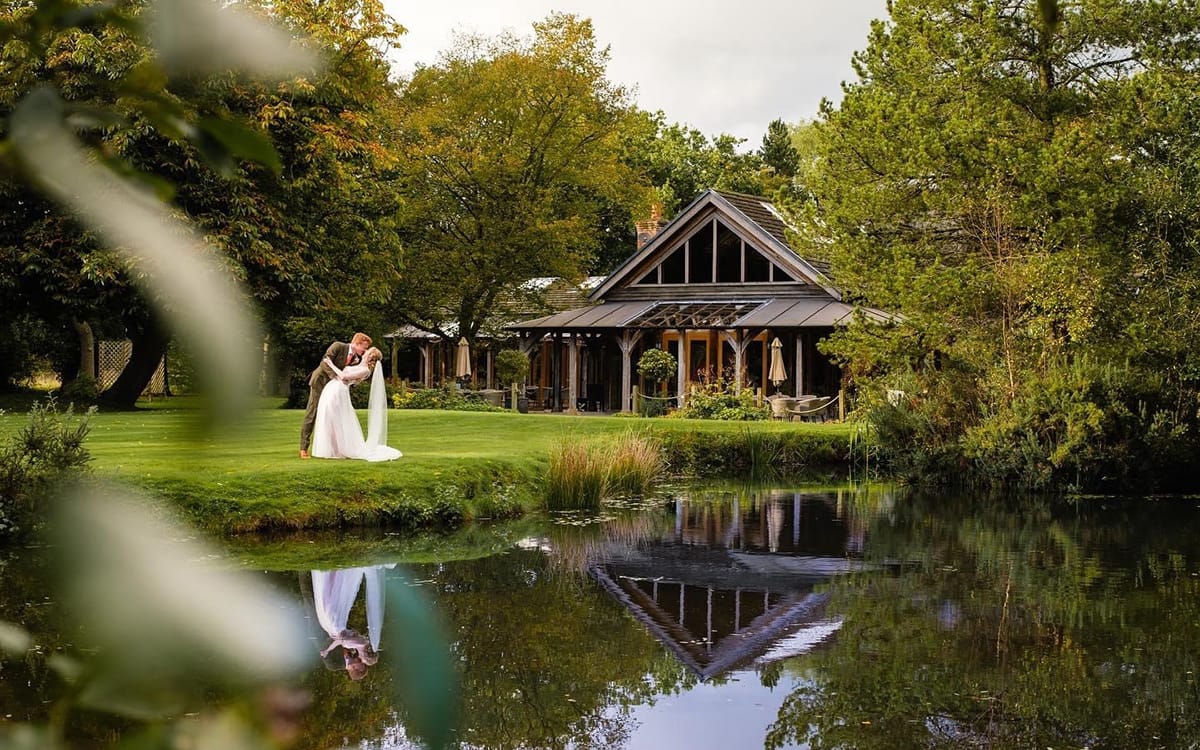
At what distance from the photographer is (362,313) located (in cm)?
3291

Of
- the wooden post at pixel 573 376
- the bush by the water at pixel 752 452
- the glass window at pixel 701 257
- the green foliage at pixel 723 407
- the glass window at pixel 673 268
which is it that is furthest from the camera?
the glass window at pixel 673 268

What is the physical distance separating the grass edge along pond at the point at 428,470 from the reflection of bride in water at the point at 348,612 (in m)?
1.07

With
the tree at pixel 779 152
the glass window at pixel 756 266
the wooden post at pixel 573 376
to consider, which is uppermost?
the tree at pixel 779 152

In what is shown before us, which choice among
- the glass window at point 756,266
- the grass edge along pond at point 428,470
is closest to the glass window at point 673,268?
the glass window at point 756,266

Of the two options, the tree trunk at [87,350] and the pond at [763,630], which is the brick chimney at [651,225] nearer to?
the tree trunk at [87,350]

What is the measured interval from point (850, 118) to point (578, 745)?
52.4 ft

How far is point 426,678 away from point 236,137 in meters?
0.22

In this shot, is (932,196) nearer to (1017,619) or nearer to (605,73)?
(1017,619)

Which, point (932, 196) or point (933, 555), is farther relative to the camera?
point (932, 196)

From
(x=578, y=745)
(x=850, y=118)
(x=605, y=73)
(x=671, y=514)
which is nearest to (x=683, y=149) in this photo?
(x=605, y=73)

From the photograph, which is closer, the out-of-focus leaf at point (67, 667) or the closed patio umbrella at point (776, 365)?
the out-of-focus leaf at point (67, 667)

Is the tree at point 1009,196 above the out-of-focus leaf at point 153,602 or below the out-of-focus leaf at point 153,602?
above

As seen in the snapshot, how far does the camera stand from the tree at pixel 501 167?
108ft

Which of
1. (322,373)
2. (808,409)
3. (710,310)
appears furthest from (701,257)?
(322,373)
